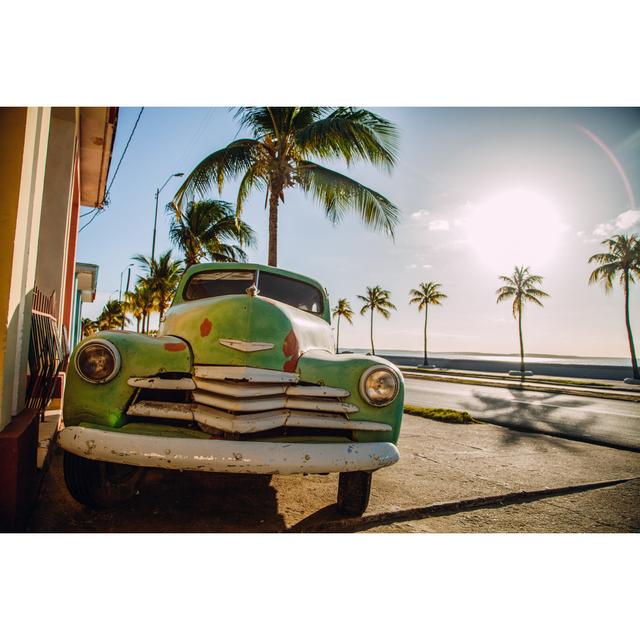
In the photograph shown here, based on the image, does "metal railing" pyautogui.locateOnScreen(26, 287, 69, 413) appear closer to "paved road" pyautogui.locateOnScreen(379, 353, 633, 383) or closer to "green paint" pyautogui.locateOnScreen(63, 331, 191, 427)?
"green paint" pyautogui.locateOnScreen(63, 331, 191, 427)

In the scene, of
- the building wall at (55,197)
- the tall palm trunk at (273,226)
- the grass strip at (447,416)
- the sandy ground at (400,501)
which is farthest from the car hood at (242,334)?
the tall palm trunk at (273,226)

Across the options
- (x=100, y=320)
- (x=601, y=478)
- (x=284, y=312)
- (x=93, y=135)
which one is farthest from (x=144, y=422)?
(x=100, y=320)

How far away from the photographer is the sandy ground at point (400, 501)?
2.58m

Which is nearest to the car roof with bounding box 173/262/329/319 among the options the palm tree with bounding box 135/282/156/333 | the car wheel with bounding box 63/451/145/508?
the car wheel with bounding box 63/451/145/508

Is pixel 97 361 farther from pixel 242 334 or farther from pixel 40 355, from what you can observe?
pixel 40 355

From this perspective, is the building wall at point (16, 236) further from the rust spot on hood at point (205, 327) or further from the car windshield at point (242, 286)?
the car windshield at point (242, 286)

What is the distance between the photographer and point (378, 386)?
2564 mm

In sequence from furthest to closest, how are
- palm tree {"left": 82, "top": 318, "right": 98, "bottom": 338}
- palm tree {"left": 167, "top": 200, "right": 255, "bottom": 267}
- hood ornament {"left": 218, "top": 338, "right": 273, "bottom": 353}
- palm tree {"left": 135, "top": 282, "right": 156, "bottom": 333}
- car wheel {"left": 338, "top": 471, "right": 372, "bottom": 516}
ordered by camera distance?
palm tree {"left": 82, "top": 318, "right": 98, "bottom": 338}, palm tree {"left": 135, "top": 282, "right": 156, "bottom": 333}, palm tree {"left": 167, "top": 200, "right": 255, "bottom": 267}, car wheel {"left": 338, "top": 471, "right": 372, "bottom": 516}, hood ornament {"left": 218, "top": 338, "right": 273, "bottom": 353}

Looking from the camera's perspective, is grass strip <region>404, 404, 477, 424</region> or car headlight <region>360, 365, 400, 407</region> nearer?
car headlight <region>360, 365, 400, 407</region>

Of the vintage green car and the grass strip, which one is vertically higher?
the vintage green car

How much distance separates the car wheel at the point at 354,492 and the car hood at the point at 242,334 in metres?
0.83

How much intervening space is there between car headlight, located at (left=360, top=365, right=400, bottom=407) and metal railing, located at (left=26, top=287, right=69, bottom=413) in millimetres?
2435

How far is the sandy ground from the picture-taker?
258cm

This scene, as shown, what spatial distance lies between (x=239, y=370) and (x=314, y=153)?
7.01m
